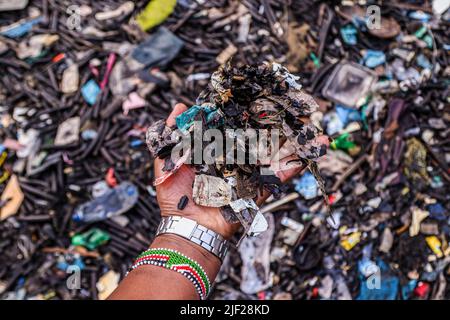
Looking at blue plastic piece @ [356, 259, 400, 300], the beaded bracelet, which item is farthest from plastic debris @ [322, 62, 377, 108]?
the beaded bracelet

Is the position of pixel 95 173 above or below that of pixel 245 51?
below

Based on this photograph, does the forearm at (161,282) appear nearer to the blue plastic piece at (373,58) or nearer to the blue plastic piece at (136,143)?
the blue plastic piece at (136,143)

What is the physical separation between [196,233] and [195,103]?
57.2 inches

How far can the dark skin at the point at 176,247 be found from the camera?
2.02 meters

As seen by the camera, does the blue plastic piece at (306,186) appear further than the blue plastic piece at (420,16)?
No

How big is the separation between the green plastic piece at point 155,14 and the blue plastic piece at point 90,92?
0.71 m

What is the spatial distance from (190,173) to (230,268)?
1242 millimetres

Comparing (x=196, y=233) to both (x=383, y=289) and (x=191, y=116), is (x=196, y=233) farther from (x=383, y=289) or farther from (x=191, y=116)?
(x=383, y=289)

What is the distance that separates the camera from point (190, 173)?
2.61 metres

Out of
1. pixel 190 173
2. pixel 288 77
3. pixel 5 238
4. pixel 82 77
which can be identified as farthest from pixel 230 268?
pixel 82 77

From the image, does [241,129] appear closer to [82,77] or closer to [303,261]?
[303,261]

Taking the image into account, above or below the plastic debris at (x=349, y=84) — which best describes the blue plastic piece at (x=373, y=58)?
above

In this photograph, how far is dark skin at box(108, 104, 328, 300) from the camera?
2.02 metres

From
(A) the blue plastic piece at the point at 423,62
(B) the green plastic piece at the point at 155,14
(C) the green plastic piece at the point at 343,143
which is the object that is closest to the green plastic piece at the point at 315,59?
(C) the green plastic piece at the point at 343,143
